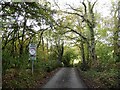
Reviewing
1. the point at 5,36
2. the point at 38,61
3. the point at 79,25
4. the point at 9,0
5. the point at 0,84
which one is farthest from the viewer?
the point at 79,25

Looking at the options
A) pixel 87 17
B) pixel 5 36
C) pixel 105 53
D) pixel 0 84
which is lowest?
pixel 0 84

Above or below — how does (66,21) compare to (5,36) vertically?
above

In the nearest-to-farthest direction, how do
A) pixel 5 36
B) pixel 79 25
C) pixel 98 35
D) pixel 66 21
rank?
pixel 5 36 < pixel 66 21 < pixel 98 35 < pixel 79 25

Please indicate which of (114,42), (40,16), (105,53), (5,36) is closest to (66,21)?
(114,42)

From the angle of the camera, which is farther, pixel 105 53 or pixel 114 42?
pixel 114 42

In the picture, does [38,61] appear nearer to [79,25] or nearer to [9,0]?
[9,0]

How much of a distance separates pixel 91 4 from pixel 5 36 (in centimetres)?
1213

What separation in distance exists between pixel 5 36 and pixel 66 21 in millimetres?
12050

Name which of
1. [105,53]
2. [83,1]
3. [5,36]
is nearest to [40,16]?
[5,36]

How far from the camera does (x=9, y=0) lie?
1337cm

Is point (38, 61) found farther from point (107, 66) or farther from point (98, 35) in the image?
point (98, 35)

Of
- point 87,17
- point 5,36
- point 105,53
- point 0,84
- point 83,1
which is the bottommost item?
point 0,84

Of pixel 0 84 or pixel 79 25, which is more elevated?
pixel 79 25

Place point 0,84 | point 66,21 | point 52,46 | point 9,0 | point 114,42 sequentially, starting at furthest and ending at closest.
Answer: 1. point 52,46
2. point 66,21
3. point 114,42
4. point 9,0
5. point 0,84
